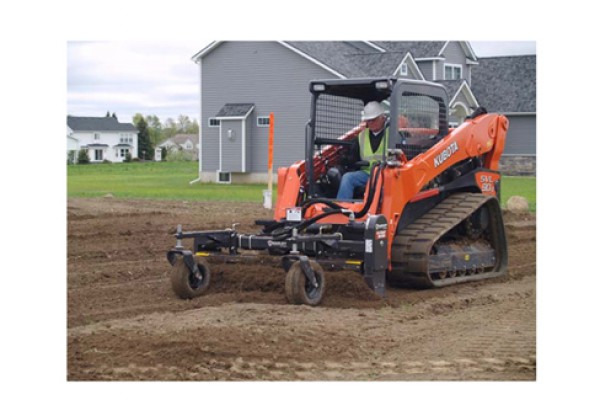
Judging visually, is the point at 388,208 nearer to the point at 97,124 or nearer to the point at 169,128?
the point at 169,128

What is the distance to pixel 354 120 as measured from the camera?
12453 millimetres

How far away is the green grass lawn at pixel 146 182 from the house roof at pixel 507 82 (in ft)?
4.39

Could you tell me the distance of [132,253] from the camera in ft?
46.2

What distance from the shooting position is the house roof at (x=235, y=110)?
1972 centimetres

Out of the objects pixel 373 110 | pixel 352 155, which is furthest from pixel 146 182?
pixel 373 110

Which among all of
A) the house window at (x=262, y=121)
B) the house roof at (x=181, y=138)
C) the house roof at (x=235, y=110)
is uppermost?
the house roof at (x=235, y=110)

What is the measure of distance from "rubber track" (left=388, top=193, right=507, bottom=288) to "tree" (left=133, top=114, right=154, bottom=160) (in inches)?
113

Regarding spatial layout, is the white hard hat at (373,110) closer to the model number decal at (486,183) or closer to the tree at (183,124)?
the model number decal at (486,183)

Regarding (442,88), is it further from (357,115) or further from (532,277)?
(532,277)

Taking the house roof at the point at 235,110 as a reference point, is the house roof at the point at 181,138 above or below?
below

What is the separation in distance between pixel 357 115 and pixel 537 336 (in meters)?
4.34

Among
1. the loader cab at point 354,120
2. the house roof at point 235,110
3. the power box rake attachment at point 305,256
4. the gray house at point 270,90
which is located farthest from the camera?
the house roof at point 235,110

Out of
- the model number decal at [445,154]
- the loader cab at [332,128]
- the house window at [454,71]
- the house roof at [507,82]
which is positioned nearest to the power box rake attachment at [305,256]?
the loader cab at [332,128]

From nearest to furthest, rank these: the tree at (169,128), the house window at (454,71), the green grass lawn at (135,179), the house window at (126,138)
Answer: the house window at (126,138), the green grass lawn at (135,179), the tree at (169,128), the house window at (454,71)
